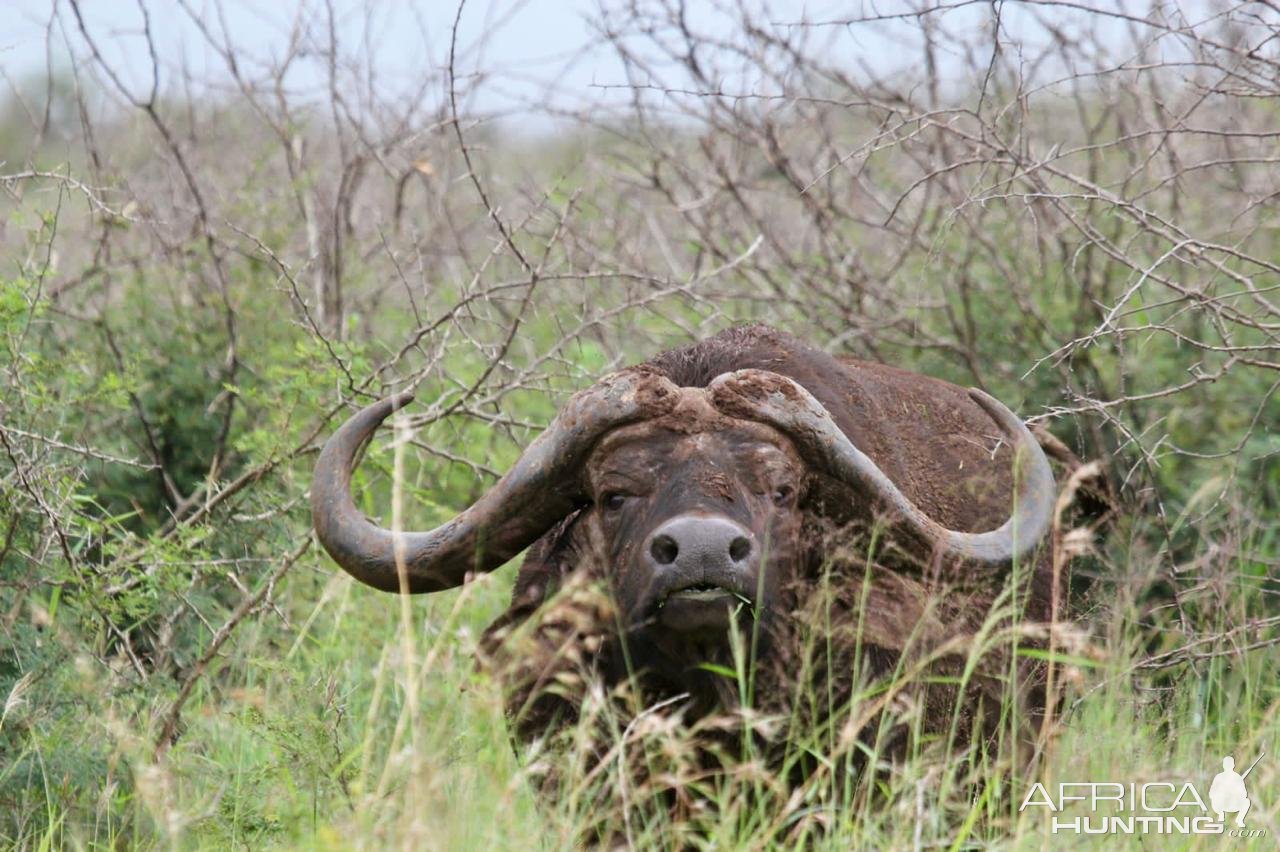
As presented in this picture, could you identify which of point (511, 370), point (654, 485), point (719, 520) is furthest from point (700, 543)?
point (511, 370)

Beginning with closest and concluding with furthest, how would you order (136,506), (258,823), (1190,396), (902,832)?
1. (902,832)
2. (258,823)
3. (136,506)
4. (1190,396)

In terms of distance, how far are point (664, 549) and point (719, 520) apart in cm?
15

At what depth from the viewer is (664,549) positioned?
14.2 feet

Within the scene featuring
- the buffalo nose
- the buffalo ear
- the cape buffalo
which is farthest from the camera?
the buffalo ear

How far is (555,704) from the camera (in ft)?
16.5

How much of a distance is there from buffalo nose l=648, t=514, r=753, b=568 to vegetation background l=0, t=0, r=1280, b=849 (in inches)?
22.0

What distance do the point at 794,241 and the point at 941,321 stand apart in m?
1.33

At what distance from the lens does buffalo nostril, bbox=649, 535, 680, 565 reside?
169 inches

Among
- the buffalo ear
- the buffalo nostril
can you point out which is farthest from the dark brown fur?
the buffalo nostril

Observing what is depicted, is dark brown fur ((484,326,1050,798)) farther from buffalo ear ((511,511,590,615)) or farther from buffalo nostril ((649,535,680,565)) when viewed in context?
buffalo nostril ((649,535,680,565))

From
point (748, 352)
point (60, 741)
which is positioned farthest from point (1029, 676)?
point (60, 741)

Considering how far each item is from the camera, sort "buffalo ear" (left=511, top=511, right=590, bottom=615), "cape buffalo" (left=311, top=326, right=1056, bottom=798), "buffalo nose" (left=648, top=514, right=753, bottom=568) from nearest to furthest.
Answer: "buffalo nose" (left=648, top=514, right=753, bottom=568), "cape buffalo" (left=311, top=326, right=1056, bottom=798), "buffalo ear" (left=511, top=511, right=590, bottom=615)

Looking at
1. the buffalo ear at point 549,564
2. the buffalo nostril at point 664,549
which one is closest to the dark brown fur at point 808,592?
the buffalo ear at point 549,564

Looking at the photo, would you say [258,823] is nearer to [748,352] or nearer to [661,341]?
[748,352]
